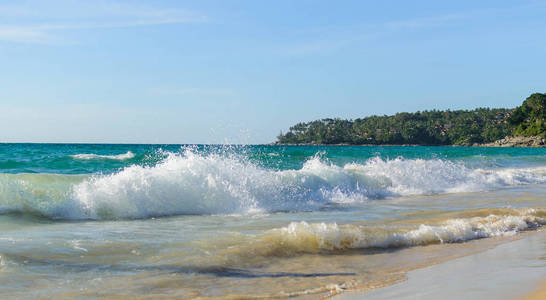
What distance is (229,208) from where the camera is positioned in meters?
10.8

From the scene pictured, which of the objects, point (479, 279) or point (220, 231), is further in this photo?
point (220, 231)

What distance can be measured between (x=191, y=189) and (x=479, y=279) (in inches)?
297

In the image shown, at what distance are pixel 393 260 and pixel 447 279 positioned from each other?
123 cm

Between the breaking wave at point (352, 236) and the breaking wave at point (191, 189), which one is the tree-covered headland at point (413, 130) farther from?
the breaking wave at point (352, 236)

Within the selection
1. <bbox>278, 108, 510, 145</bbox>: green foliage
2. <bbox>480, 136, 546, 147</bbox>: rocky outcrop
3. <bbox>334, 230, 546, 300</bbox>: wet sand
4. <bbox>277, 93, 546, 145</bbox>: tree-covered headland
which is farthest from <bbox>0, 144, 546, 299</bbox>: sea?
<bbox>278, 108, 510, 145</bbox>: green foliage

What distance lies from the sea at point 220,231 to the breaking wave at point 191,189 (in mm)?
33

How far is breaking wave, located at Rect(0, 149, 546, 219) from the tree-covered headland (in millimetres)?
103550

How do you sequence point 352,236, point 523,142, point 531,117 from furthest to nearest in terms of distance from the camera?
point 531,117
point 523,142
point 352,236

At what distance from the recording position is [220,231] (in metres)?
7.47

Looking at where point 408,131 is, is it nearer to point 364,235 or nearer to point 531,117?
point 531,117

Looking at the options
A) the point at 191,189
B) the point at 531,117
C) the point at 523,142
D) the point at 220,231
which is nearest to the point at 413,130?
the point at 531,117

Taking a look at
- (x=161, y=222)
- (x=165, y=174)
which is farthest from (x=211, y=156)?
(x=161, y=222)

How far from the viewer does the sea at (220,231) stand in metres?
4.75

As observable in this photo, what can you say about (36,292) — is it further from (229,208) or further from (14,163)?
(14,163)
